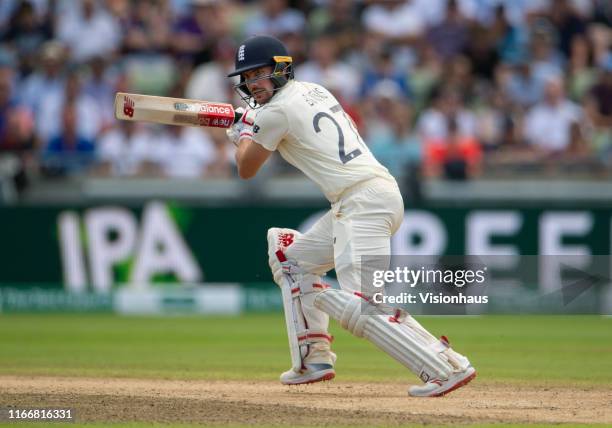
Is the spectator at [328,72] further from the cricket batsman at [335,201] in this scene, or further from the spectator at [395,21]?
the cricket batsman at [335,201]

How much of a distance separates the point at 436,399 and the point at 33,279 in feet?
23.5

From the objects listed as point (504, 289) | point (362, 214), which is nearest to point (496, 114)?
point (504, 289)

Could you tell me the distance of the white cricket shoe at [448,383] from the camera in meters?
5.64

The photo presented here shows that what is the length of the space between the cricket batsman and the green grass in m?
1.12

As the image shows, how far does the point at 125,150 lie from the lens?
12.4 meters

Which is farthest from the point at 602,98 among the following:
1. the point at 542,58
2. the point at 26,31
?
the point at 26,31

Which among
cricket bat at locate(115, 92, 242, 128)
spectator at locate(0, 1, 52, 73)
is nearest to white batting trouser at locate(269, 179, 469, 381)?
cricket bat at locate(115, 92, 242, 128)

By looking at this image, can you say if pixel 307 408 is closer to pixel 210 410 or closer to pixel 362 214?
pixel 210 410

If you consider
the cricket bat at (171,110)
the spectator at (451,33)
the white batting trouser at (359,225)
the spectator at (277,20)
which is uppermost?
the spectator at (277,20)

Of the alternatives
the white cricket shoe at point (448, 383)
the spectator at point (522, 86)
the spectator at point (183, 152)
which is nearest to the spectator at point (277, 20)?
the spectator at point (183, 152)

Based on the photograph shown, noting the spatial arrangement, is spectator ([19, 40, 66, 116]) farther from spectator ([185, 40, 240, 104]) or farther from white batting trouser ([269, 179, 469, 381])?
white batting trouser ([269, 179, 469, 381])

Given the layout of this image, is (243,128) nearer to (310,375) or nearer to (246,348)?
(310,375)

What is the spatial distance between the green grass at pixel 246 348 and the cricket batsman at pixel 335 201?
1.12 meters

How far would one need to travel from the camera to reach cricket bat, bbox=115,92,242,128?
6239mm
